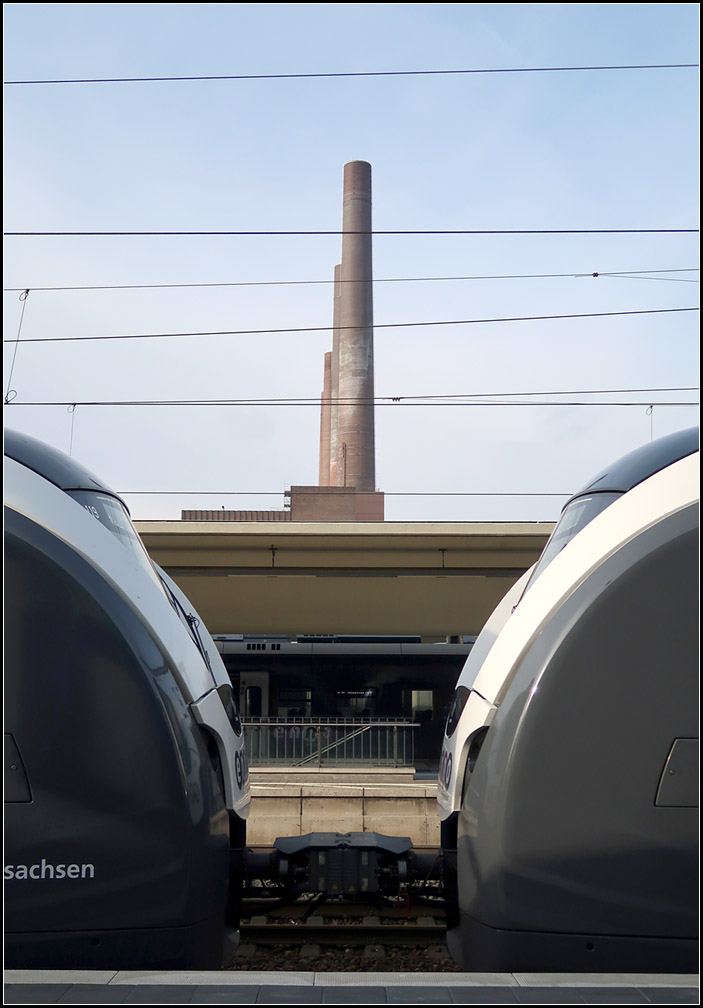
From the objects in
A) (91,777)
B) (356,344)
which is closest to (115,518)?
(91,777)

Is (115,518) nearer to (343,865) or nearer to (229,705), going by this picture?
(229,705)

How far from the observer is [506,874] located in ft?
12.6

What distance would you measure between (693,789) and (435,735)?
45.8 ft

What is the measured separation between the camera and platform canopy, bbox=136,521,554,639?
45.1 ft

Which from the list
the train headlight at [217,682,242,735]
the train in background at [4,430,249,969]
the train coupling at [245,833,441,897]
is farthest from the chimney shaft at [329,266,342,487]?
the train in background at [4,430,249,969]

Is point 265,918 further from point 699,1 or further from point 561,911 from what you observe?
point 699,1

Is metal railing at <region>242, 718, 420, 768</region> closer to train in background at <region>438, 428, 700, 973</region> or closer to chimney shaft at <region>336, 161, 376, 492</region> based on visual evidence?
train in background at <region>438, 428, 700, 973</region>

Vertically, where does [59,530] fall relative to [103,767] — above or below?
above

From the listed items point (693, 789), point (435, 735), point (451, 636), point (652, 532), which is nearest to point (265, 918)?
point (693, 789)

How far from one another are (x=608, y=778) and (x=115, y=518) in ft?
9.66

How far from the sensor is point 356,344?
104 ft

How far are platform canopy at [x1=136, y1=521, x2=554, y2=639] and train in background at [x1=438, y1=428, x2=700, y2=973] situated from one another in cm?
969

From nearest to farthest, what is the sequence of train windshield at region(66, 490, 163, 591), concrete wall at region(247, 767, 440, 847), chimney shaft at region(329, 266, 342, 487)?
1. train windshield at region(66, 490, 163, 591)
2. concrete wall at region(247, 767, 440, 847)
3. chimney shaft at region(329, 266, 342, 487)

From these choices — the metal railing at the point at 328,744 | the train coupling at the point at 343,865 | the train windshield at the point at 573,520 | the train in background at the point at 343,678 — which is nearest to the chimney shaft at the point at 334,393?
the train in background at the point at 343,678
